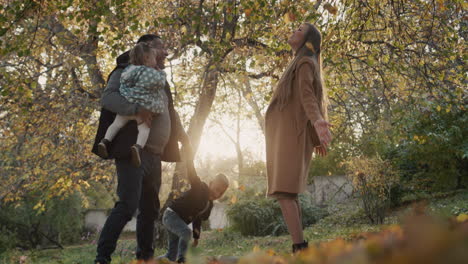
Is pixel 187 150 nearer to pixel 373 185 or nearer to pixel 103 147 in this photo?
pixel 103 147

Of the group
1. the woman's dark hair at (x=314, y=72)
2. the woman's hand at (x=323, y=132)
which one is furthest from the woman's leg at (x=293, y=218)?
the woman's dark hair at (x=314, y=72)

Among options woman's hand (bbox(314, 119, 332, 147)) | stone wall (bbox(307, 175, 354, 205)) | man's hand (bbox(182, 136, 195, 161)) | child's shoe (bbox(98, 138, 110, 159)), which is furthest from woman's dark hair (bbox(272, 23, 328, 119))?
stone wall (bbox(307, 175, 354, 205))

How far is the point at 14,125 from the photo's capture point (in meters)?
8.18


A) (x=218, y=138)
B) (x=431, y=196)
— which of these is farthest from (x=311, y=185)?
(x=218, y=138)

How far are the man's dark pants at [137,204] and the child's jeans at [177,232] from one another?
535mm

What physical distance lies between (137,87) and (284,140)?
1.22 m

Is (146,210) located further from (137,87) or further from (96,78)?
(96,78)

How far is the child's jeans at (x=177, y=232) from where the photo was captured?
4.08 metres

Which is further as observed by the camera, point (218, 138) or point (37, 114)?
point (218, 138)

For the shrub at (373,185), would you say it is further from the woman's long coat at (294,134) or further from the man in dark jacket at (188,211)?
the woman's long coat at (294,134)

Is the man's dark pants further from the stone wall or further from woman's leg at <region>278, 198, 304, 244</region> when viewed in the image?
the stone wall

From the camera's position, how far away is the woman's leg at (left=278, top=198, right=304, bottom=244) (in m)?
3.23

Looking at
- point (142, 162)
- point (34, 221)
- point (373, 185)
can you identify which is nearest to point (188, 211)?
point (142, 162)

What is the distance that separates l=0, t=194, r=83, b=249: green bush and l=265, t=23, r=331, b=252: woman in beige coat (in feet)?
32.4
